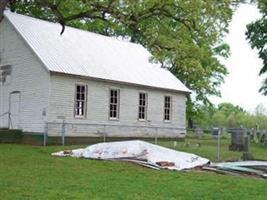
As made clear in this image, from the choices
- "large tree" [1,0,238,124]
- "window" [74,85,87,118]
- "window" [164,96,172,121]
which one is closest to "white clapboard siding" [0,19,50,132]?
"window" [74,85,87,118]

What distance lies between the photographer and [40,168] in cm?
1548

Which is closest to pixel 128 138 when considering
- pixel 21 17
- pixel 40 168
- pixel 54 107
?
pixel 54 107

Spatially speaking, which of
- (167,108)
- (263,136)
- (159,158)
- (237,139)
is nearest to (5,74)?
(167,108)

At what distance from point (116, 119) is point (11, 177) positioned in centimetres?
1904

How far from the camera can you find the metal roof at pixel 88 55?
29656 millimetres

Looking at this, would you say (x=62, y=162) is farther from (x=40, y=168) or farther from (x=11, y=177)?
(x=11, y=177)

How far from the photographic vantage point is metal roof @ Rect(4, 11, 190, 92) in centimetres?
2966

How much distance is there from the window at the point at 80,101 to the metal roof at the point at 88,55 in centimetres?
89

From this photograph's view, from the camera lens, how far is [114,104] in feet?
105

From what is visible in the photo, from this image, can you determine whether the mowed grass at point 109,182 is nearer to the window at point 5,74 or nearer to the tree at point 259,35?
the window at point 5,74

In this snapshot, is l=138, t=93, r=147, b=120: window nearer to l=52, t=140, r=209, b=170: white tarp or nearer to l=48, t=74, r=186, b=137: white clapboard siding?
l=48, t=74, r=186, b=137: white clapboard siding

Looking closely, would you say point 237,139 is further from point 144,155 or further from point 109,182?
point 109,182

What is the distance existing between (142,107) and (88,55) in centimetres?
477

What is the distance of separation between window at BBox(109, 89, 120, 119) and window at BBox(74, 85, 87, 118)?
2187 mm
